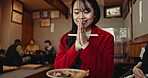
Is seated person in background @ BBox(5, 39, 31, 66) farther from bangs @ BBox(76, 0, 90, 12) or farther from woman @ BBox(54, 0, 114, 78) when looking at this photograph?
bangs @ BBox(76, 0, 90, 12)

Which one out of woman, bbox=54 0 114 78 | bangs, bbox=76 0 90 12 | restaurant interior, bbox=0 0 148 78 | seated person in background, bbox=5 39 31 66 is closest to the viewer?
woman, bbox=54 0 114 78

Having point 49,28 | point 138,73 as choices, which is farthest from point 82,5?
point 49,28

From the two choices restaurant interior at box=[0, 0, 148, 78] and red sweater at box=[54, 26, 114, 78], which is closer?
red sweater at box=[54, 26, 114, 78]

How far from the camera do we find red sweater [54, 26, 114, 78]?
75 cm

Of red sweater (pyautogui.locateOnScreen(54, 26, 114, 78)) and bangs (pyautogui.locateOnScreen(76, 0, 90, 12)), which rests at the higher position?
bangs (pyautogui.locateOnScreen(76, 0, 90, 12))

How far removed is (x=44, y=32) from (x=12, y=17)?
132 inches

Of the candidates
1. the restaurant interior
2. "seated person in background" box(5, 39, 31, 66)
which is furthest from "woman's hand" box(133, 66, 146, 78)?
"seated person in background" box(5, 39, 31, 66)

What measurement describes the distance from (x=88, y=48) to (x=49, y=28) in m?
2.03

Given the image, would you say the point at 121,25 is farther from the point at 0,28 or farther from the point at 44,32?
the point at 0,28

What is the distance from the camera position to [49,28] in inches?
103

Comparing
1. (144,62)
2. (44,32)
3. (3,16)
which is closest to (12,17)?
(3,16)

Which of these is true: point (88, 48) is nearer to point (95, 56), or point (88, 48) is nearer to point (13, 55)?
point (95, 56)

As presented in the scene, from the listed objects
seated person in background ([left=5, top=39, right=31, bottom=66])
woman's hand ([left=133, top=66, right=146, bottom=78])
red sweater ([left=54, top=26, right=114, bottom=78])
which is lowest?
seated person in background ([left=5, top=39, right=31, bottom=66])

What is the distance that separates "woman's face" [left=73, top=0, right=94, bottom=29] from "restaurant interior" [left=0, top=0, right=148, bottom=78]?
478 mm
